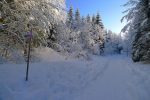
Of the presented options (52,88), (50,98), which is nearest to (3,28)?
(52,88)

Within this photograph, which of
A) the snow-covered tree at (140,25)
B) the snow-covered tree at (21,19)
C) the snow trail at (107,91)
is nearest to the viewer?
→ the snow trail at (107,91)

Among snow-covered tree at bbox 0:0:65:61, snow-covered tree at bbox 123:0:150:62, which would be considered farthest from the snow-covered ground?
snow-covered tree at bbox 123:0:150:62

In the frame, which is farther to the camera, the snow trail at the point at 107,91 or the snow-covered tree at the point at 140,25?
the snow-covered tree at the point at 140,25

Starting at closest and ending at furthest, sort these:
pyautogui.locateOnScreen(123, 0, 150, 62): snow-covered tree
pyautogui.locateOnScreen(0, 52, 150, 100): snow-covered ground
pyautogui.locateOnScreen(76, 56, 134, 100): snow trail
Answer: pyautogui.locateOnScreen(0, 52, 150, 100): snow-covered ground < pyautogui.locateOnScreen(76, 56, 134, 100): snow trail < pyautogui.locateOnScreen(123, 0, 150, 62): snow-covered tree

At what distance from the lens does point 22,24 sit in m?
13.4

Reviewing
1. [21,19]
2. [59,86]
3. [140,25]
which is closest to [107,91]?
[59,86]

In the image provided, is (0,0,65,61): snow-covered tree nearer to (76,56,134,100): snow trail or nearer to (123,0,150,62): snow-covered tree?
(76,56,134,100): snow trail

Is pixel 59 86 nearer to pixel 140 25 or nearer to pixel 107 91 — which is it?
pixel 107 91

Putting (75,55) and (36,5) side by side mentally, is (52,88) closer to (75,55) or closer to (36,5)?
(36,5)

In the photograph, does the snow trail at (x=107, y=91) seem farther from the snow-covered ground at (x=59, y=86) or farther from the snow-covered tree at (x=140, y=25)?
the snow-covered tree at (x=140, y=25)

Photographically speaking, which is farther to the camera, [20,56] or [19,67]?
[20,56]

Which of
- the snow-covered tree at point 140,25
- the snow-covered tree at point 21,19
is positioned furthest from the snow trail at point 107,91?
the snow-covered tree at point 140,25

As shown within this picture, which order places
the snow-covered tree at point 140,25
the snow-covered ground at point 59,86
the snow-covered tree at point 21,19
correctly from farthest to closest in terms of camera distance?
1. the snow-covered tree at point 140,25
2. the snow-covered tree at point 21,19
3. the snow-covered ground at point 59,86

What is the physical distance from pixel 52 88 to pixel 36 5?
17.8ft
